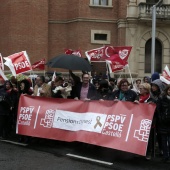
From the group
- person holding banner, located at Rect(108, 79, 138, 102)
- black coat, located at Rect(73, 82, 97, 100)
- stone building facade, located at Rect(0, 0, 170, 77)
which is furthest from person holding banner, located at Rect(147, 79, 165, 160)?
stone building facade, located at Rect(0, 0, 170, 77)

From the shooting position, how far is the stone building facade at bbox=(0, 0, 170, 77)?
24.0 meters

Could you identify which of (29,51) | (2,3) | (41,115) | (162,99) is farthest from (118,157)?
(2,3)

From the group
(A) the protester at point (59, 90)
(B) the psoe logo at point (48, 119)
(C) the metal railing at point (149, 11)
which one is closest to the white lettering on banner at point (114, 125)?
(B) the psoe logo at point (48, 119)

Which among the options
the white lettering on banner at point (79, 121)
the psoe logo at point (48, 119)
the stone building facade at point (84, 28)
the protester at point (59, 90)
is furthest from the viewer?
the stone building facade at point (84, 28)

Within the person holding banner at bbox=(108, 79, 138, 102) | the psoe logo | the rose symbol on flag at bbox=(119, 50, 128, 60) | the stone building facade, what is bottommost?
the psoe logo

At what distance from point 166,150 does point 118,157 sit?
1.03m

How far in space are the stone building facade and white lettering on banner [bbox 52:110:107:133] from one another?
1547cm

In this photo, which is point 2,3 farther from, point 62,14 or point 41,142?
point 41,142

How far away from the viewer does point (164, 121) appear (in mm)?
7543

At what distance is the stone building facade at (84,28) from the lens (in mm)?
23969

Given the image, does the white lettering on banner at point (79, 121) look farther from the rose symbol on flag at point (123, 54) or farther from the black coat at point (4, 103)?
the rose symbol on flag at point (123, 54)

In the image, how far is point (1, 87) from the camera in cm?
1033

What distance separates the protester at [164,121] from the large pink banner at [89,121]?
22cm

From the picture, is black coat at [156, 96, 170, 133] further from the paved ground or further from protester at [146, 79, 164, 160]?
the paved ground
